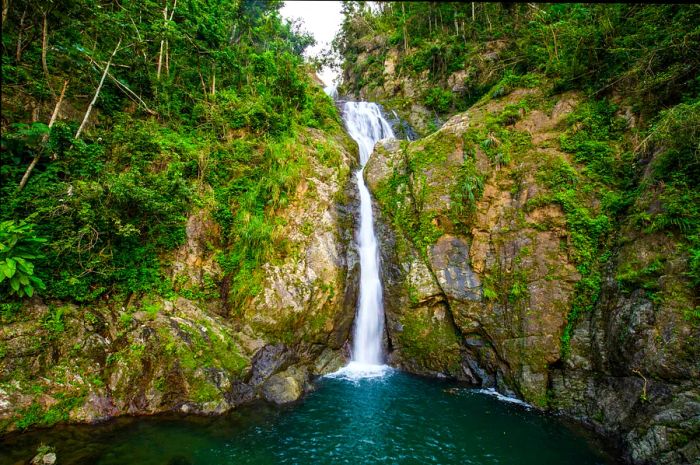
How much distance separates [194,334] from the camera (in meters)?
10.1

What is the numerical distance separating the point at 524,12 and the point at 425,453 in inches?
842

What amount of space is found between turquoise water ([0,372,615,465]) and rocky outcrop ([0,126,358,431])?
543mm

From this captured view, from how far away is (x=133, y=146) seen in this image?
38.5ft

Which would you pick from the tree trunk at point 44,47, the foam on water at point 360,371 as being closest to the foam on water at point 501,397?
the foam on water at point 360,371

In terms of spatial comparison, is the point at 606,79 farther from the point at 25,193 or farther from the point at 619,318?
the point at 25,193

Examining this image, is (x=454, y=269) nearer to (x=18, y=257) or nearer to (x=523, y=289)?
(x=523, y=289)

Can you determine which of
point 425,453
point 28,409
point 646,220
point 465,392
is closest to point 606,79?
point 646,220

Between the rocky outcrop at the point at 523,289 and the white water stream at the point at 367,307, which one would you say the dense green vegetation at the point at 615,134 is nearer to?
the rocky outcrop at the point at 523,289

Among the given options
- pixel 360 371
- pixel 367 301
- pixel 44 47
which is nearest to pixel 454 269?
pixel 367 301

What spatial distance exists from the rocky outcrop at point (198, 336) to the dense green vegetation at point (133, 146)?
47 cm

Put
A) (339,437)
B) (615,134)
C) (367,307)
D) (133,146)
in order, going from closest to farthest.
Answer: (339,437), (615,134), (133,146), (367,307)

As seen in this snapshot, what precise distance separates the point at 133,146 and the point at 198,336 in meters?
6.43

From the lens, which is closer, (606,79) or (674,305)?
(674,305)

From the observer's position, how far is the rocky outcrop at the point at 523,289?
319 inches
